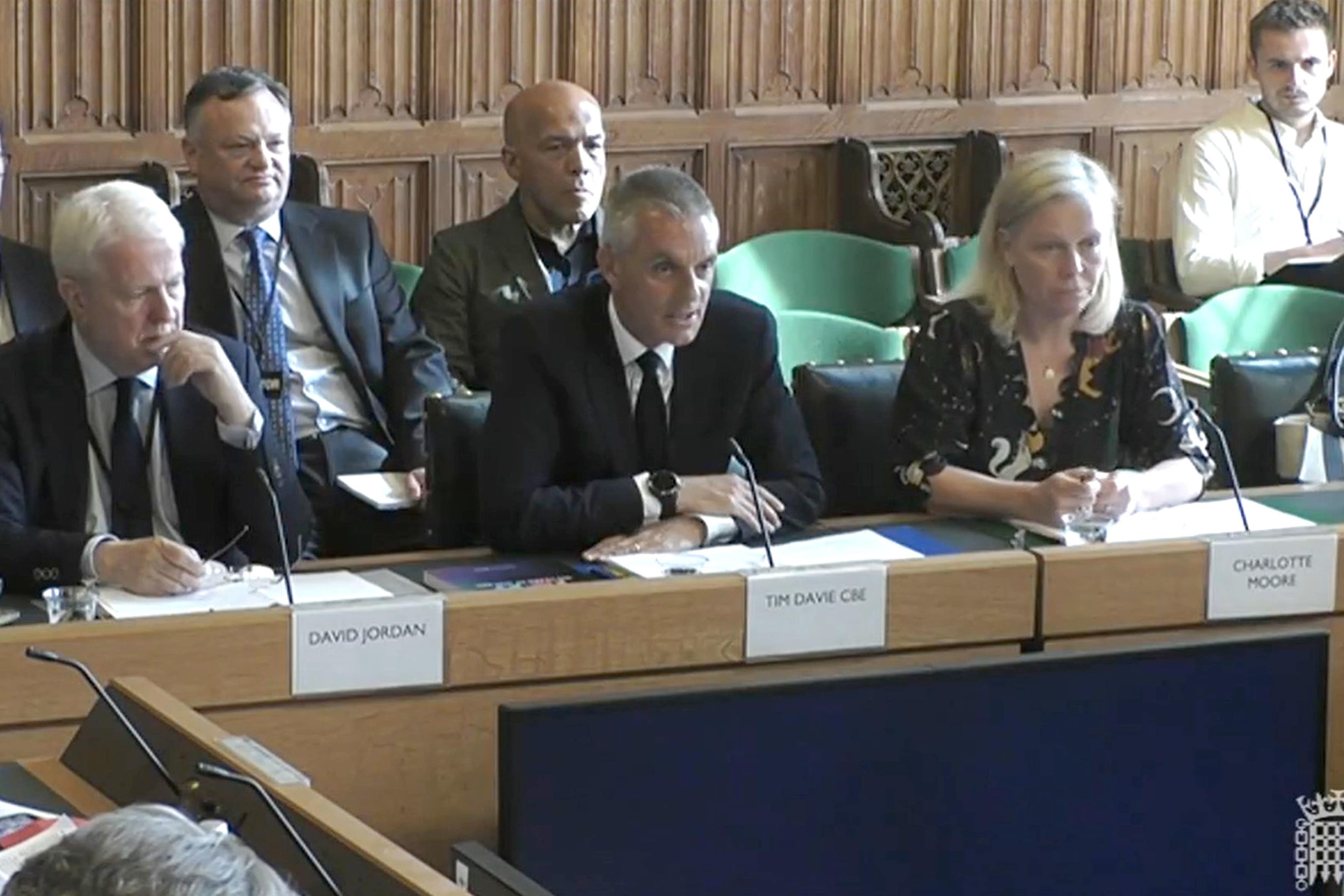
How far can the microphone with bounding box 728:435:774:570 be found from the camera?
3.64 m

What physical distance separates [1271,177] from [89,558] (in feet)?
14.1

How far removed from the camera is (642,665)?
10.4 ft

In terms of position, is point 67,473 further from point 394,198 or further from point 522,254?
point 394,198

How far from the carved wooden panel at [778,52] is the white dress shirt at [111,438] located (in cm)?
374

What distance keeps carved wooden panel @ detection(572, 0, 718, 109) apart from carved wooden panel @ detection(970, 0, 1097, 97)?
93 cm

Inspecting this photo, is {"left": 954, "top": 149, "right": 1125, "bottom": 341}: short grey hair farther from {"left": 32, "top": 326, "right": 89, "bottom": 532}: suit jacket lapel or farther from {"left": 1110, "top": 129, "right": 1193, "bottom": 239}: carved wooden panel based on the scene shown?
{"left": 1110, "top": 129, "right": 1193, "bottom": 239}: carved wooden panel

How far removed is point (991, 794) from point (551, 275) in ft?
9.28

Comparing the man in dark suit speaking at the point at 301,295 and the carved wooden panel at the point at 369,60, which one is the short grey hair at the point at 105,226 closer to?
the man in dark suit speaking at the point at 301,295

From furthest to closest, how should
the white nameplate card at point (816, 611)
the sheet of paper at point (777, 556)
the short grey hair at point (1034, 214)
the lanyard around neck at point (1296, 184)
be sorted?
the lanyard around neck at point (1296, 184) → the short grey hair at point (1034, 214) → the sheet of paper at point (777, 556) → the white nameplate card at point (816, 611)

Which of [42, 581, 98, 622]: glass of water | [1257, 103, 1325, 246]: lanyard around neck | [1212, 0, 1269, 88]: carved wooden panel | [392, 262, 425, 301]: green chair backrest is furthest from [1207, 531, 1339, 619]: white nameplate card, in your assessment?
[1212, 0, 1269, 88]: carved wooden panel

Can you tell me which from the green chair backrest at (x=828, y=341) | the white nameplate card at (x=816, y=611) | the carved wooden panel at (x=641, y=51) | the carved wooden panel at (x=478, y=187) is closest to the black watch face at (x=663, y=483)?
the white nameplate card at (x=816, y=611)

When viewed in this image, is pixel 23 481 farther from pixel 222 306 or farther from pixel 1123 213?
pixel 1123 213

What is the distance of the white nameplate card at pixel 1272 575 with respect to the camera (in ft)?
11.4

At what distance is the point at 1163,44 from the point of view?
→ 7.94m
